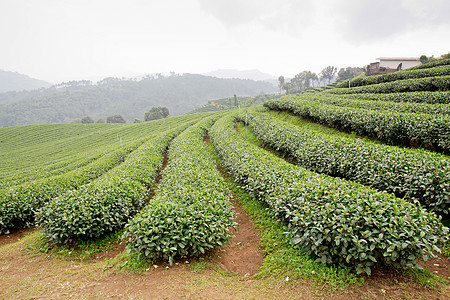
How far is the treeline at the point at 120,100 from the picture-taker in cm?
10900

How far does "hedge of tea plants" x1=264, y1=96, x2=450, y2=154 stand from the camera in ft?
26.9

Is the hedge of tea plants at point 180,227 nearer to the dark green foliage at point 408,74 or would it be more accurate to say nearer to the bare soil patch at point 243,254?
the bare soil patch at point 243,254

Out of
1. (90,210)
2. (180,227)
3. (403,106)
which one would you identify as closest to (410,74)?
(403,106)

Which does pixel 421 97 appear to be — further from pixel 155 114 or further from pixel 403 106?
pixel 155 114

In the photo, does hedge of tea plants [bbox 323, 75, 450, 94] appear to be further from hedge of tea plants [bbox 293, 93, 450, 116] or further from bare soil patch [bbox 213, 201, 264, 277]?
bare soil patch [bbox 213, 201, 264, 277]

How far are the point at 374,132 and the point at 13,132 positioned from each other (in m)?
56.0

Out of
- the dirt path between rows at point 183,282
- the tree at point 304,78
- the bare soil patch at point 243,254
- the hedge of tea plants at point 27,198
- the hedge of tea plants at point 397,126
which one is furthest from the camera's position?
the tree at point 304,78

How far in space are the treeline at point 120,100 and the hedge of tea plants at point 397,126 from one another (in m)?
129

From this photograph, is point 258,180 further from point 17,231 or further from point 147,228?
point 17,231

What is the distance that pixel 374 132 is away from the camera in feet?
34.4

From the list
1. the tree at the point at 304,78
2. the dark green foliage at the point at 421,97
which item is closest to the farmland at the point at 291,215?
the dark green foliage at the point at 421,97

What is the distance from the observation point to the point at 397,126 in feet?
30.8

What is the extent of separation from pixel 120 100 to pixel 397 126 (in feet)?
540

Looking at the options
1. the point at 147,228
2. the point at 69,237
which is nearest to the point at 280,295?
the point at 147,228
